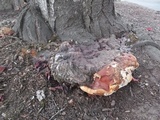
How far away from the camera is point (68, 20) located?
2.72 m

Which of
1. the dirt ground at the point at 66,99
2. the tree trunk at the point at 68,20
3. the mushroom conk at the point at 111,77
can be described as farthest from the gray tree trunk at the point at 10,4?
the mushroom conk at the point at 111,77

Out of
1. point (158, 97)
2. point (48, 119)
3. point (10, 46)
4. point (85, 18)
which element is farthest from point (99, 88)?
point (10, 46)

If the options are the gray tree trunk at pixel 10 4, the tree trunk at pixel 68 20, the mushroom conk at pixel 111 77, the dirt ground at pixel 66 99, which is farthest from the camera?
the gray tree trunk at pixel 10 4

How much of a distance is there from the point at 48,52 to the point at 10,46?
17.2 inches

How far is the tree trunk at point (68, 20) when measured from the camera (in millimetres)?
2682

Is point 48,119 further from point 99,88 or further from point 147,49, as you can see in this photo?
point 147,49

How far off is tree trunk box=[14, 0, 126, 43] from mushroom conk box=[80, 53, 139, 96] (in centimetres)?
60

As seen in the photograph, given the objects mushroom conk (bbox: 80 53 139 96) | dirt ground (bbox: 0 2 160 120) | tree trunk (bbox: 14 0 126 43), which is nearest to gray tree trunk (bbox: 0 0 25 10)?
tree trunk (bbox: 14 0 126 43)

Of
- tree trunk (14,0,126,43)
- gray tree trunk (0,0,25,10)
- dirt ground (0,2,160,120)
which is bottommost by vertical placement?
dirt ground (0,2,160,120)

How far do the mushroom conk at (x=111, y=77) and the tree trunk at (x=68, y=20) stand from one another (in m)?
0.60

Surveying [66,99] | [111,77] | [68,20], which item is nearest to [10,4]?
[68,20]

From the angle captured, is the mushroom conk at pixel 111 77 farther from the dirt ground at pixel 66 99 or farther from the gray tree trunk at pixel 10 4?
the gray tree trunk at pixel 10 4

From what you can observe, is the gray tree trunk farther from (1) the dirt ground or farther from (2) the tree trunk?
(1) the dirt ground

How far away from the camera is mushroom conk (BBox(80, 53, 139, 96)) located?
2.05 meters
